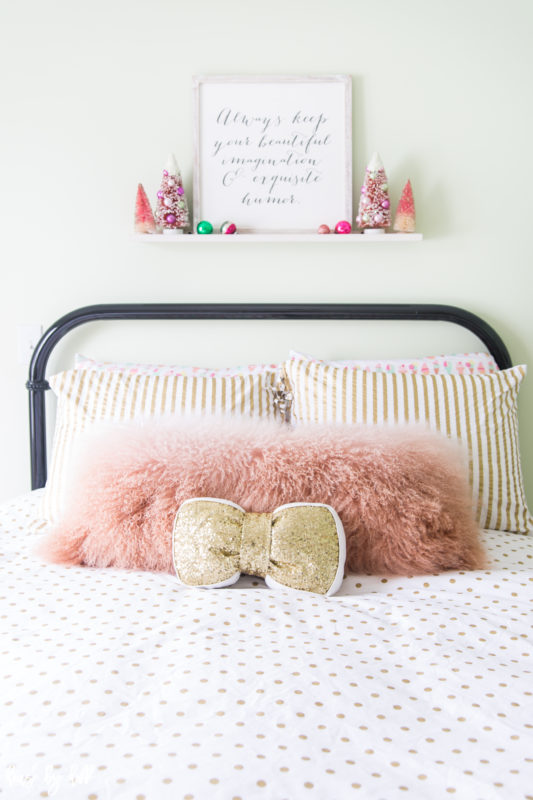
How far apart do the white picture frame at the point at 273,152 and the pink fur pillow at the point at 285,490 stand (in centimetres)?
78

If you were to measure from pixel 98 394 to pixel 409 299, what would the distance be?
0.93 meters

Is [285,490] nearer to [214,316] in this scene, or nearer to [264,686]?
[264,686]

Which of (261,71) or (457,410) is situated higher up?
(261,71)

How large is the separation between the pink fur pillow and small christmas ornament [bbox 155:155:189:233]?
71cm

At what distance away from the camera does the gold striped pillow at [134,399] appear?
1.85 meters

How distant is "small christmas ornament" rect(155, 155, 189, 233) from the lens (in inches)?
81.0

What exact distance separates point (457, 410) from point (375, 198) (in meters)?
0.64

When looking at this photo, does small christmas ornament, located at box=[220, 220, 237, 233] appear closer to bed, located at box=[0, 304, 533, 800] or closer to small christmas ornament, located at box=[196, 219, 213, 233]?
Answer: small christmas ornament, located at box=[196, 219, 213, 233]

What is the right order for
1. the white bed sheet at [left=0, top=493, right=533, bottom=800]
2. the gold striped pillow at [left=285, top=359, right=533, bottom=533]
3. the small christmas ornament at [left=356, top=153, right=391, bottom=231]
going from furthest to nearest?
1. the small christmas ornament at [left=356, top=153, right=391, bottom=231]
2. the gold striped pillow at [left=285, top=359, right=533, bottom=533]
3. the white bed sheet at [left=0, top=493, right=533, bottom=800]

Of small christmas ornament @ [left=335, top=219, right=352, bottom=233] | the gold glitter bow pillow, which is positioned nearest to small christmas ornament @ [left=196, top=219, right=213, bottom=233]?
small christmas ornament @ [left=335, top=219, right=352, bottom=233]

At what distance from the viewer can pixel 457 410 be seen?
1.83 m

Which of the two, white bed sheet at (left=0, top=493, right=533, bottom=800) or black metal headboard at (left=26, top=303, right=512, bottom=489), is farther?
black metal headboard at (left=26, top=303, right=512, bottom=489)

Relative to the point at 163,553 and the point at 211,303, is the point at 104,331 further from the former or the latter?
the point at 163,553

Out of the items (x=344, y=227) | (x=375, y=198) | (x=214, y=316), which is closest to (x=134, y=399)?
(x=214, y=316)
